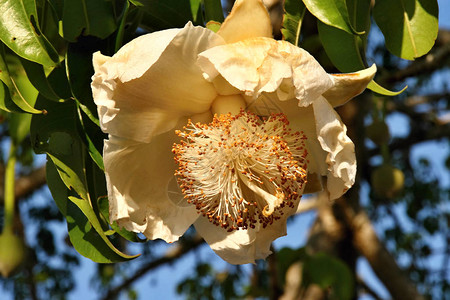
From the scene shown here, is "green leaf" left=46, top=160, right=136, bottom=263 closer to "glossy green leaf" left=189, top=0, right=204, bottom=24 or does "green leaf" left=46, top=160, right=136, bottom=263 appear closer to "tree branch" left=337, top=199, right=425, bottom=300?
"glossy green leaf" left=189, top=0, right=204, bottom=24

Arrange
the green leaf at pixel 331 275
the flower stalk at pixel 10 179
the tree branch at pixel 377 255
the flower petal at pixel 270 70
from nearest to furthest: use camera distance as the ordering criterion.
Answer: the flower petal at pixel 270 70
the flower stalk at pixel 10 179
the green leaf at pixel 331 275
the tree branch at pixel 377 255

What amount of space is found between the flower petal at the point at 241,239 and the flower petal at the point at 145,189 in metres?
0.05

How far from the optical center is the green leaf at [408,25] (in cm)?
122

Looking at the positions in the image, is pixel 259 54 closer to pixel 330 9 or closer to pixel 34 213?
pixel 330 9

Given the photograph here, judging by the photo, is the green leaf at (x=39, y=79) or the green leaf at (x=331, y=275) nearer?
the green leaf at (x=39, y=79)

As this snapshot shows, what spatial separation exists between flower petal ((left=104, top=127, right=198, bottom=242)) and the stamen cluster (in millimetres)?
47

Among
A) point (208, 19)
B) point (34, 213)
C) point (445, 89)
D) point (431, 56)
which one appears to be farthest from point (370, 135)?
point (34, 213)

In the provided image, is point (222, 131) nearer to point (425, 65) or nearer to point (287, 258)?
point (425, 65)

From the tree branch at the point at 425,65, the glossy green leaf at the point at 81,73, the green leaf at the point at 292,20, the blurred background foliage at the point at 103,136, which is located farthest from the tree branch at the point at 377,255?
the glossy green leaf at the point at 81,73

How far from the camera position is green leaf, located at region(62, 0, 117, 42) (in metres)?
1.18

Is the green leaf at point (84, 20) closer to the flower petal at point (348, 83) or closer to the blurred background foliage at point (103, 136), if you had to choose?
the blurred background foliage at point (103, 136)

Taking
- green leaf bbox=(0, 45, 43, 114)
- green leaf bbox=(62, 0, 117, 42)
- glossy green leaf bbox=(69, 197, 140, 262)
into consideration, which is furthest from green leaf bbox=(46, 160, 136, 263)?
Result: green leaf bbox=(62, 0, 117, 42)

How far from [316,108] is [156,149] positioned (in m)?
0.34

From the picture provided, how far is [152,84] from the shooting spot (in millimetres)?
1111
